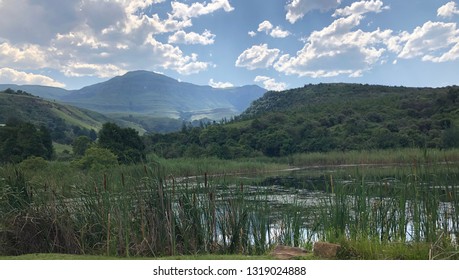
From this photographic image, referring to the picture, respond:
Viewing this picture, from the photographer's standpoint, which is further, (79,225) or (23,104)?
(23,104)

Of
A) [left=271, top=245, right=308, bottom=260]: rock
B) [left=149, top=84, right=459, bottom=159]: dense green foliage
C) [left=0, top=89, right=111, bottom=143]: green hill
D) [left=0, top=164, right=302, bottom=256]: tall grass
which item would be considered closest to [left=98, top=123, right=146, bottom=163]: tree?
[left=149, top=84, right=459, bottom=159]: dense green foliage

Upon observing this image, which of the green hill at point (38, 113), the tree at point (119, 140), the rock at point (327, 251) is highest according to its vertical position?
the green hill at point (38, 113)

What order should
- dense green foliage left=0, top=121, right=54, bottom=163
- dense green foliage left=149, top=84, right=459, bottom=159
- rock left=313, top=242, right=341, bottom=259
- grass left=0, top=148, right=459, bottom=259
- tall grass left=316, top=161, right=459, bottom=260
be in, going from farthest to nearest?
1. dense green foliage left=149, top=84, right=459, bottom=159
2. dense green foliage left=0, top=121, right=54, bottom=163
3. grass left=0, top=148, right=459, bottom=259
4. tall grass left=316, top=161, right=459, bottom=260
5. rock left=313, top=242, right=341, bottom=259

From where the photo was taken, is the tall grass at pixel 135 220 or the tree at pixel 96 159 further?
the tree at pixel 96 159

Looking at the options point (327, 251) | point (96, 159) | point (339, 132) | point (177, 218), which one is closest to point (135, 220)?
point (177, 218)

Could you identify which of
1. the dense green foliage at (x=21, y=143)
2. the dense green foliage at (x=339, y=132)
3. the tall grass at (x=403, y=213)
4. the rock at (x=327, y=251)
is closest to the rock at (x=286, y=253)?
the rock at (x=327, y=251)

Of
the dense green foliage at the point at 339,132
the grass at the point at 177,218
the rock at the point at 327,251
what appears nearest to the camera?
the rock at the point at 327,251

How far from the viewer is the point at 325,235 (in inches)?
303

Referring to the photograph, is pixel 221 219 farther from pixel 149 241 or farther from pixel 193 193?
pixel 149 241

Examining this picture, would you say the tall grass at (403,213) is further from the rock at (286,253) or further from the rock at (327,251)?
the rock at (286,253)

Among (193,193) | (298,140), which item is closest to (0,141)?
(298,140)

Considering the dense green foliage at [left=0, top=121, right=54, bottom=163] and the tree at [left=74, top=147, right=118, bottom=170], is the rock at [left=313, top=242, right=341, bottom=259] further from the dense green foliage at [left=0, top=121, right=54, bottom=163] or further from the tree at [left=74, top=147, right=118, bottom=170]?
the dense green foliage at [left=0, top=121, right=54, bottom=163]

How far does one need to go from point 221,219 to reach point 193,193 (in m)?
0.67

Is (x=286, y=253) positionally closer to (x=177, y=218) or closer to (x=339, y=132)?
(x=177, y=218)
